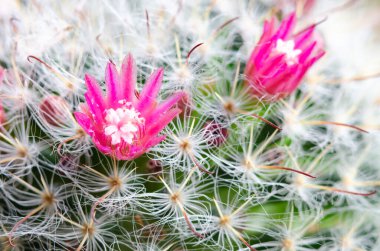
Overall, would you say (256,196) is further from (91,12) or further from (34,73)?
(91,12)

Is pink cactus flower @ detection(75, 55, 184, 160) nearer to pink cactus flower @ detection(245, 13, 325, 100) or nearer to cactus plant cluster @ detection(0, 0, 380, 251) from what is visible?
cactus plant cluster @ detection(0, 0, 380, 251)

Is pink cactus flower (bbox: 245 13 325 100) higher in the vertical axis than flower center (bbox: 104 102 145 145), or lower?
higher

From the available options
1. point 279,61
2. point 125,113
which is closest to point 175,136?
point 125,113

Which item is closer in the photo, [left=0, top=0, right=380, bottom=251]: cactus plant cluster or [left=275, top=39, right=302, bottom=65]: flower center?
[left=0, top=0, right=380, bottom=251]: cactus plant cluster

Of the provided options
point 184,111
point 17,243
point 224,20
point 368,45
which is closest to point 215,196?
point 184,111

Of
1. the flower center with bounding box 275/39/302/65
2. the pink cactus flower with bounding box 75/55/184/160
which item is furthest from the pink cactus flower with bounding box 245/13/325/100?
the pink cactus flower with bounding box 75/55/184/160
